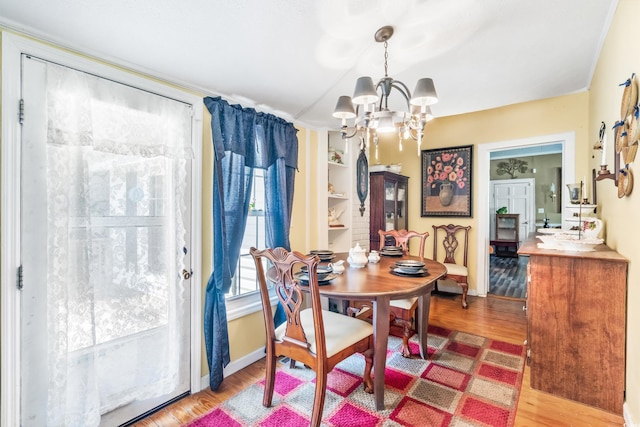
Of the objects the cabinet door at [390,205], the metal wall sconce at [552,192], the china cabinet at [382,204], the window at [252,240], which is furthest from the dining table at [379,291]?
the metal wall sconce at [552,192]

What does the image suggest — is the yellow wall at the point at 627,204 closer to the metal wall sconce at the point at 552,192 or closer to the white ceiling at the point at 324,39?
the white ceiling at the point at 324,39

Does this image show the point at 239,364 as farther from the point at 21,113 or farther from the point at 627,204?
the point at 627,204

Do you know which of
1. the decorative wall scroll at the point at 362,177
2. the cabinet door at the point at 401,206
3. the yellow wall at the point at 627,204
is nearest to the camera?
the yellow wall at the point at 627,204

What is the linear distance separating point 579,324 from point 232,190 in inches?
91.6

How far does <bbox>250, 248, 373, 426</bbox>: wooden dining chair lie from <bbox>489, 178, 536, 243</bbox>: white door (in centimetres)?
705

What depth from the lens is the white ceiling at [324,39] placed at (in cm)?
141

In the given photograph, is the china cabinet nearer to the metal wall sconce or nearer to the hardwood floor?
the hardwood floor

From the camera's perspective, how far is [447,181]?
14.4ft

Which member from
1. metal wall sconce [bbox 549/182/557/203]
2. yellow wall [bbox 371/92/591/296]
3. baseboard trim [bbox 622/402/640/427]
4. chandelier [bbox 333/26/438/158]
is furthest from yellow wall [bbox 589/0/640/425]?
metal wall sconce [bbox 549/182/557/203]

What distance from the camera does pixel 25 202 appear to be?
1423mm

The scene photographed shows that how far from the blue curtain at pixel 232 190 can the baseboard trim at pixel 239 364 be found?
88mm

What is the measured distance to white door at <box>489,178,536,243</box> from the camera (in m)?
7.47

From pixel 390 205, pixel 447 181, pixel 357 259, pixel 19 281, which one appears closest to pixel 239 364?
pixel 357 259

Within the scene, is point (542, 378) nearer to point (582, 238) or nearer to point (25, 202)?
point (582, 238)
